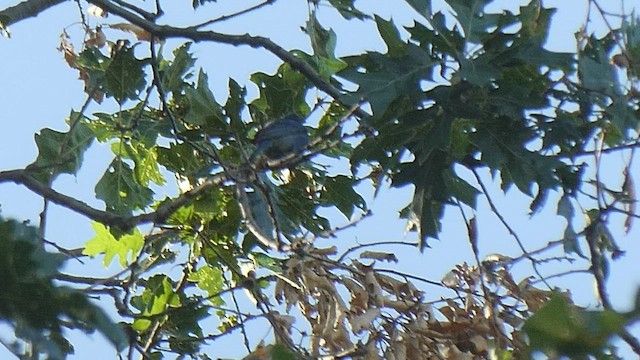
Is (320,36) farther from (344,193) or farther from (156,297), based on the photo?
(156,297)

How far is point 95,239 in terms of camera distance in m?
2.50

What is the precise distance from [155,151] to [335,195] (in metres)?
0.50

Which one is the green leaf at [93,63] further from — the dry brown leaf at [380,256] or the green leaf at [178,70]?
the dry brown leaf at [380,256]

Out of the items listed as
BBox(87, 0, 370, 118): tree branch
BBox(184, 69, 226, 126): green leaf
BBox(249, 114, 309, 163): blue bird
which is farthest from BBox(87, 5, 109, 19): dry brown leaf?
BBox(249, 114, 309, 163): blue bird

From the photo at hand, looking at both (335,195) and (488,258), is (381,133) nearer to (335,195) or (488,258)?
(488,258)

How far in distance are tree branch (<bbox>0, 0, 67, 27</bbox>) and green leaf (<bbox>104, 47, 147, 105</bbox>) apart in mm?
307

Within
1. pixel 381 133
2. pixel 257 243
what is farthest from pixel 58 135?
pixel 381 133

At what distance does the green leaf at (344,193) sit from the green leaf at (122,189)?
489 millimetres

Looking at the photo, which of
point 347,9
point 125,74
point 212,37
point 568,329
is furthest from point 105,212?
point 568,329

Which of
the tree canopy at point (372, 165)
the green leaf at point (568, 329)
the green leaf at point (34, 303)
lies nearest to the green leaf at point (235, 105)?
the tree canopy at point (372, 165)

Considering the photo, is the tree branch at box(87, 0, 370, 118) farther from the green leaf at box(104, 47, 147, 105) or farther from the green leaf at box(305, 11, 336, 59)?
the green leaf at box(305, 11, 336, 59)

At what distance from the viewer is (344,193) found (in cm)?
246

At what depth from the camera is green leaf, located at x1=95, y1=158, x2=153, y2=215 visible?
8.41 ft

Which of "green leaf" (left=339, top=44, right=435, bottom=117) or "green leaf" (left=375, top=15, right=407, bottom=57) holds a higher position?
"green leaf" (left=375, top=15, right=407, bottom=57)
